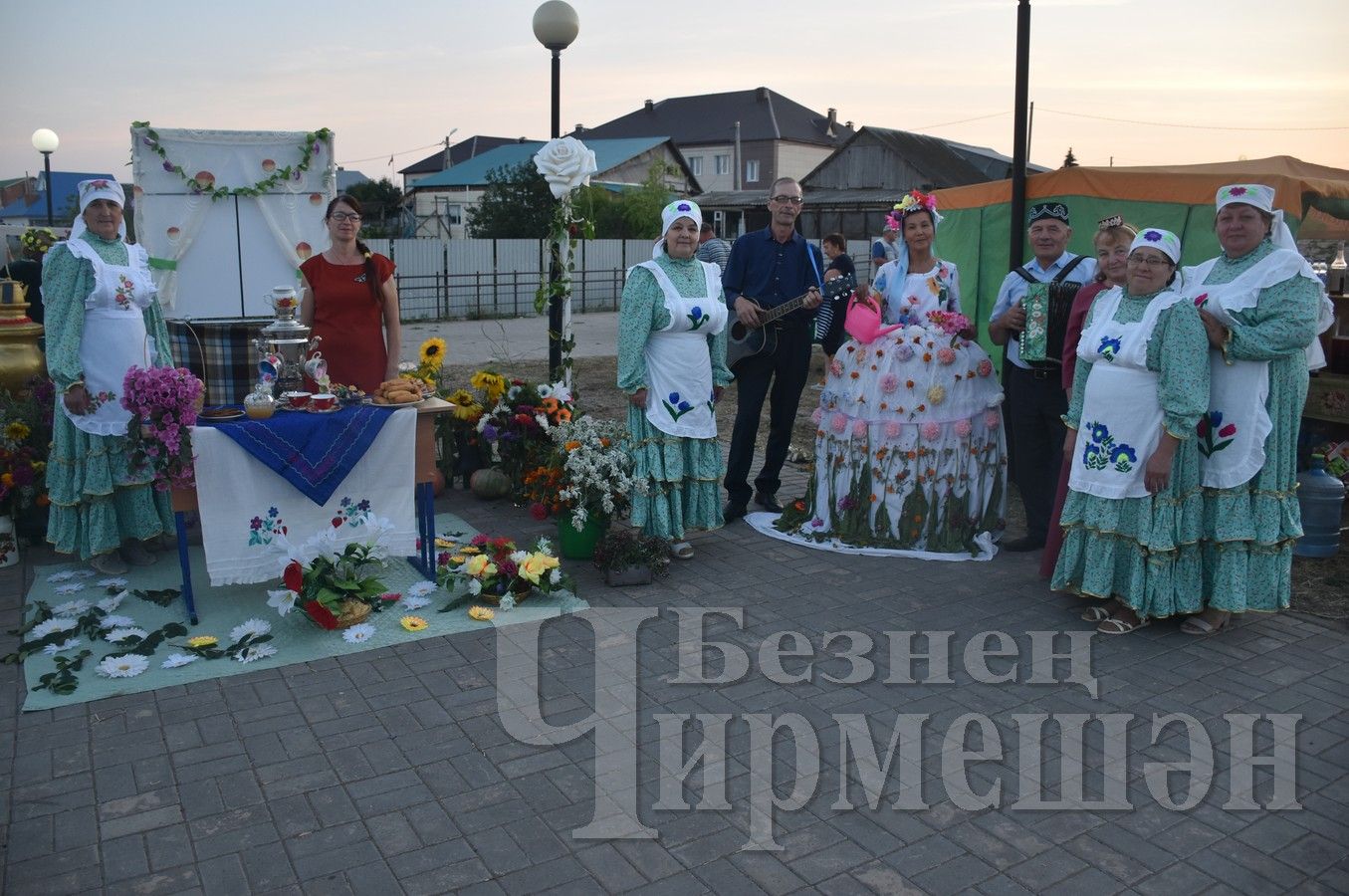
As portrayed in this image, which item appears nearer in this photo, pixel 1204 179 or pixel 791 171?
pixel 1204 179

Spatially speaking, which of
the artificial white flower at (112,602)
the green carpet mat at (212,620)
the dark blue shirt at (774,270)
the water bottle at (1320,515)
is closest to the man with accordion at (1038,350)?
the dark blue shirt at (774,270)

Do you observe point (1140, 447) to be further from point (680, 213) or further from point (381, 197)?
point (381, 197)

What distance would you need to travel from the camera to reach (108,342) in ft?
18.4

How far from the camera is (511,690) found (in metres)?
4.38

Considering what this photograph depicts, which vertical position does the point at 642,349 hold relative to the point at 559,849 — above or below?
above

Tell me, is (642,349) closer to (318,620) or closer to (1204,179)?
(318,620)

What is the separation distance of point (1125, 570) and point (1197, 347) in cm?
116

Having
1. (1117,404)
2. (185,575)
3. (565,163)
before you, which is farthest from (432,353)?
(1117,404)

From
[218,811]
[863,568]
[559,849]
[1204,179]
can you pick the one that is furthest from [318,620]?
Answer: [1204,179]

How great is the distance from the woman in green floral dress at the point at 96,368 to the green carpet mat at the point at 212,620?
291mm

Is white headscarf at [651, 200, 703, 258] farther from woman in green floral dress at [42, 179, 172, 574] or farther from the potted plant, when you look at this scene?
woman in green floral dress at [42, 179, 172, 574]

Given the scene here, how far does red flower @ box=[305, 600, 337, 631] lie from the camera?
4.95m

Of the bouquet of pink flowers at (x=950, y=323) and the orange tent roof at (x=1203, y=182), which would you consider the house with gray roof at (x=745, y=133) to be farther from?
the bouquet of pink flowers at (x=950, y=323)

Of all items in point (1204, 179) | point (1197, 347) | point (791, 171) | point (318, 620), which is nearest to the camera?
point (1197, 347)
